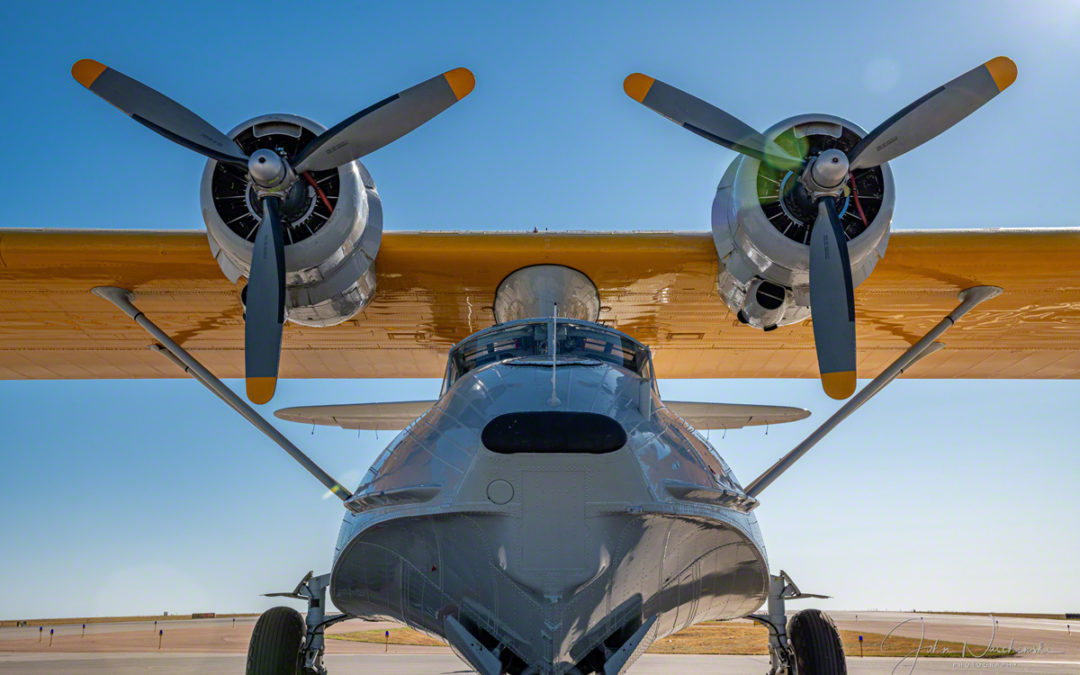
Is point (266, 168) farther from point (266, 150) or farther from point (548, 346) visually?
point (548, 346)

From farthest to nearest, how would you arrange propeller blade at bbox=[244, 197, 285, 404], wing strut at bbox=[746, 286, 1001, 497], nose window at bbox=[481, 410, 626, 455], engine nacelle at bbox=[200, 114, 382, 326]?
wing strut at bbox=[746, 286, 1001, 497], engine nacelle at bbox=[200, 114, 382, 326], propeller blade at bbox=[244, 197, 285, 404], nose window at bbox=[481, 410, 626, 455]

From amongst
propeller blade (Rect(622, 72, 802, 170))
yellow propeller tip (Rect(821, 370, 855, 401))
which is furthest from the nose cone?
yellow propeller tip (Rect(821, 370, 855, 401))

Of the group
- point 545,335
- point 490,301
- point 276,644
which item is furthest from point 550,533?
point 490,301

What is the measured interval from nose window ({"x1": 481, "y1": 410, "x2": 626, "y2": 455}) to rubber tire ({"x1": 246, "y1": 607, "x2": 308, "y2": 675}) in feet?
11.8

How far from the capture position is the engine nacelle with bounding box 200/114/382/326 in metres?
5.92

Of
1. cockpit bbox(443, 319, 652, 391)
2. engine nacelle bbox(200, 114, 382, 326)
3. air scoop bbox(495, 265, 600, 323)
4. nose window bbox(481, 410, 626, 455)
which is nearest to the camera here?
nose window bbox(481, 410, 626, 455)

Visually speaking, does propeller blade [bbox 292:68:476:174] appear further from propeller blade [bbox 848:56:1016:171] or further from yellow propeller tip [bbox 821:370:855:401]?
yellow propeller tip [bbox 821:370:855:401]

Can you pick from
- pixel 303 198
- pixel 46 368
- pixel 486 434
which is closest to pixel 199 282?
pixel 303 198

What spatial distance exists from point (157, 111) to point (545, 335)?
10.7 ft

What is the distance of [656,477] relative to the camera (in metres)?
3.75

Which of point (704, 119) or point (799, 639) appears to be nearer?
point (704, 119)

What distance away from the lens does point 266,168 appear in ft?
17.6

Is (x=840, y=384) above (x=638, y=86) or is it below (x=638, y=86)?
below

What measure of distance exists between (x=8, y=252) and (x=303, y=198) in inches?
120
